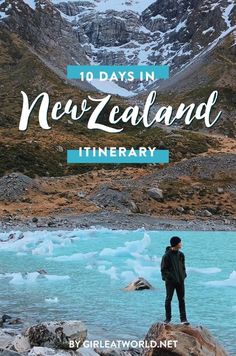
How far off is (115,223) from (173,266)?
34.5m

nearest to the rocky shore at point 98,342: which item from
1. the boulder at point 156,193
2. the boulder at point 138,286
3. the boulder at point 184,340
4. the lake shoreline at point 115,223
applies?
the boulder at point 184,340

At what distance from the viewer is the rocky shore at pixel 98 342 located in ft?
28.8

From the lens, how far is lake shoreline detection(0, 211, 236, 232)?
43.6 meters

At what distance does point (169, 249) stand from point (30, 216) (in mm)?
38695

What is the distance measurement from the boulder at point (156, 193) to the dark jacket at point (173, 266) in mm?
42259

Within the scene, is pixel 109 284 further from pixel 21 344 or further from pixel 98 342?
pixel 98 342

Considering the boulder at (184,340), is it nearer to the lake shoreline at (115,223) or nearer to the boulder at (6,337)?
the boulder at (6,337)

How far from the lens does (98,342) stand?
9547mm

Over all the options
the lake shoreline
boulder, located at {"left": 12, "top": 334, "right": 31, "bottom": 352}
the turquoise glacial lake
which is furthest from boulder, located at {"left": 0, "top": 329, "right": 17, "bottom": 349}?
the lake shoreline

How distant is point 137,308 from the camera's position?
16094 millimetres

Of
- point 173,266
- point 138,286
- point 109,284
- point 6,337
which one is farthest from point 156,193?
point 173,266

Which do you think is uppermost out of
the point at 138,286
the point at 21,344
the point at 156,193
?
the point at 156,193

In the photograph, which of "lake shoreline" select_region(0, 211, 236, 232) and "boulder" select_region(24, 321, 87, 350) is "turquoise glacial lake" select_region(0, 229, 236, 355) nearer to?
"boulder" select_region(24, 321, 87, 350)

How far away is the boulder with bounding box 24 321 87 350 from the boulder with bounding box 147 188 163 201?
141 feet
